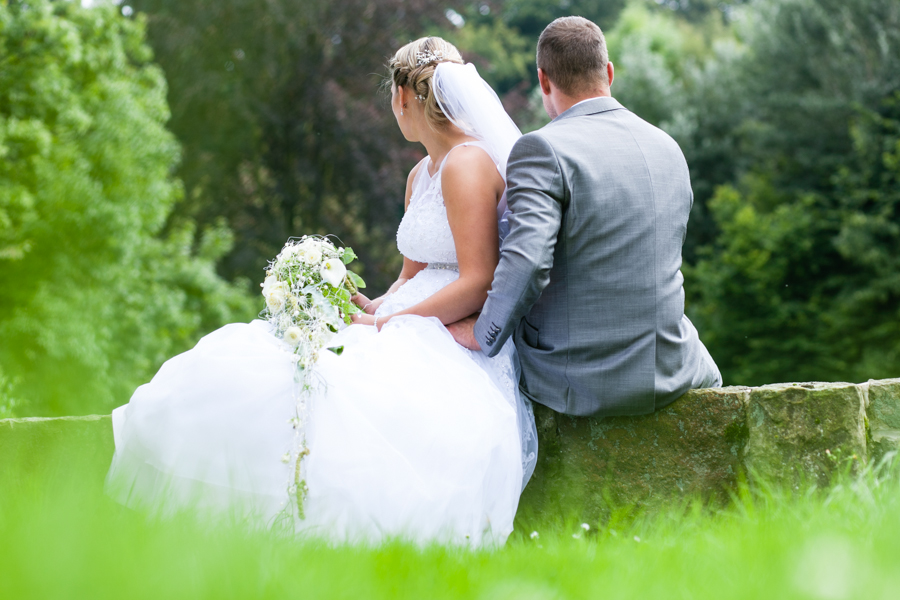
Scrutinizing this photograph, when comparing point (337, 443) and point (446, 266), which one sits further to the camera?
point (446, 266)

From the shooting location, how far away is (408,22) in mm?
15602

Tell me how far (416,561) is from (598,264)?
1206 mm

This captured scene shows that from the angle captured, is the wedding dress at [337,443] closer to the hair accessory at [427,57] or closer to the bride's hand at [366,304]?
the bride's hand at [366,304]

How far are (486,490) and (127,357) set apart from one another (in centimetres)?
1027

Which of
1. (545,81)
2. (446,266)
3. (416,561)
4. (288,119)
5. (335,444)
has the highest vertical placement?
(288,119)

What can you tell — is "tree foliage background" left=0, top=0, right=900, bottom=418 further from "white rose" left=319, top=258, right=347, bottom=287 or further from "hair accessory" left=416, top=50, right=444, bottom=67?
"white rose" left=319, top=258, right=347, bottom=287

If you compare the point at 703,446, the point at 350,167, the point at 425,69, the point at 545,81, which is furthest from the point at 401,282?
the point at 350,167

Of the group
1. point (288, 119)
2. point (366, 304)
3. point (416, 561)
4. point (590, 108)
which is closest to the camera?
point (416, 561)

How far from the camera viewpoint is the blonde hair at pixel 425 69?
307 cm

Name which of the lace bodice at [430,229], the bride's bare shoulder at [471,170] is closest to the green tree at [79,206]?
the lace bodice at [430,229]

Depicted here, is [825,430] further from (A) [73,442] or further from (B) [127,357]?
(B) [127,357]

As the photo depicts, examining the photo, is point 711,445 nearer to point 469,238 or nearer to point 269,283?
point 469,238

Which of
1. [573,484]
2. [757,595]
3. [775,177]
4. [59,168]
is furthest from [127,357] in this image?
[775,177]

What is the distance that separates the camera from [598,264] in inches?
101
